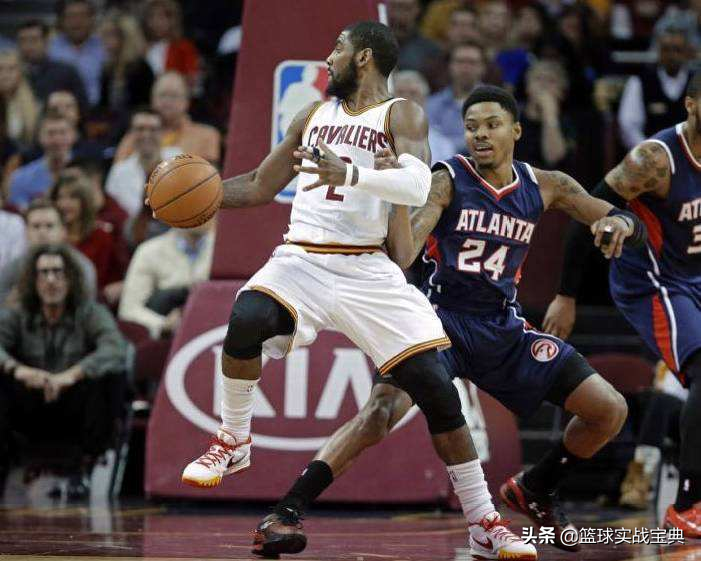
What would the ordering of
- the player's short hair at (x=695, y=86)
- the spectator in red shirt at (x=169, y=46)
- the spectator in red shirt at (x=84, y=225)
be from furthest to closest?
1. the spectator in red shirt at (x=169, y=46)
2. the spectator in red shirt at (x=84, y=225)
3. the player's short hair at (x=695, y=86)

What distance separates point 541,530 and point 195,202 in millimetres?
2150

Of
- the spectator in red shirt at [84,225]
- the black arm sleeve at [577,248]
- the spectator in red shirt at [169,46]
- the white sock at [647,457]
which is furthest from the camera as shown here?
the spectator in red shirt at [169,46]

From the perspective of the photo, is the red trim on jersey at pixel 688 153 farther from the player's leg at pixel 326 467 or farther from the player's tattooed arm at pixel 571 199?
the player's leg at pixel 326 467

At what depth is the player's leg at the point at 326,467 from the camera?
5.50 m

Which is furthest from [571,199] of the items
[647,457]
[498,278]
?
[647,457]

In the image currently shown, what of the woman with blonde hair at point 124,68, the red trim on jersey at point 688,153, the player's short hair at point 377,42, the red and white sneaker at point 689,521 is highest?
the woman with blonde hair at point 124,68

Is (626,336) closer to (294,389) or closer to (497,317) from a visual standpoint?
(294,389)

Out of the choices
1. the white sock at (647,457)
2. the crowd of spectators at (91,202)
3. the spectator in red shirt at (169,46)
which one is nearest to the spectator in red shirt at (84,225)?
the crowd of spectators at (91,202)

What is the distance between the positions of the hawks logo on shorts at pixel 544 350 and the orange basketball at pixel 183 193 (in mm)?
1534

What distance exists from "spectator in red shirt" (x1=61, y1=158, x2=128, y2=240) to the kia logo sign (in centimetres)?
273

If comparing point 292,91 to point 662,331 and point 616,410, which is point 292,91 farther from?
point 616,410

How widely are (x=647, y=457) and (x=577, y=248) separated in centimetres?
274

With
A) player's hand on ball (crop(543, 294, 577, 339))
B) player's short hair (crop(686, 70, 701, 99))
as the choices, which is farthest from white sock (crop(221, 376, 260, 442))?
player's short hair (crop(686, 70, 701, 99))

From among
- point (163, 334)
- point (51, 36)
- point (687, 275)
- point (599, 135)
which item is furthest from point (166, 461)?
point (51, 36)
